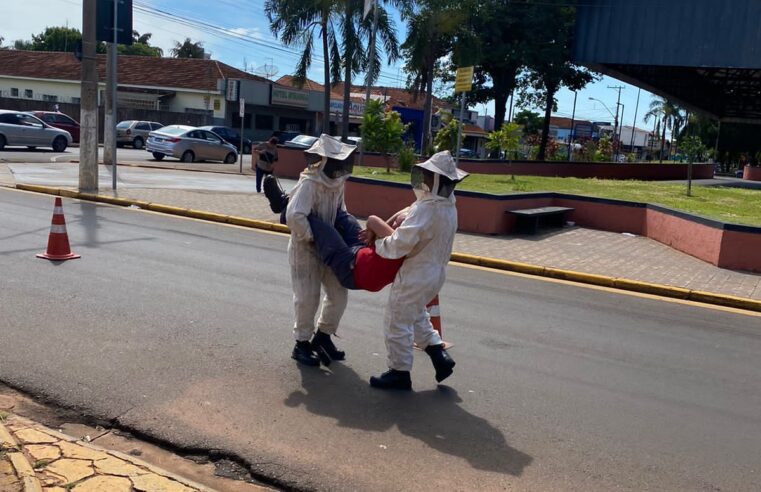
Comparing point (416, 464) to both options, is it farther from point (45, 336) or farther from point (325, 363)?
point (45, 336)

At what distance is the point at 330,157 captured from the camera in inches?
210

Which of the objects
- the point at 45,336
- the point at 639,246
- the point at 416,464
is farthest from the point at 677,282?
the point at 45,336

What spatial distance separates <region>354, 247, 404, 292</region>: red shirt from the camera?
510cm

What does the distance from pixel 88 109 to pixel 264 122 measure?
111ft

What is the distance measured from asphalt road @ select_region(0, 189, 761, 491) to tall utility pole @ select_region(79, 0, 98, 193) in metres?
7.15

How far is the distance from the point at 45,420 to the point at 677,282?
846cm

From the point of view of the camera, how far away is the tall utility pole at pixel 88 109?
51.2ft

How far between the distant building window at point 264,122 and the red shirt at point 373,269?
147ft

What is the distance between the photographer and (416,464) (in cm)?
415

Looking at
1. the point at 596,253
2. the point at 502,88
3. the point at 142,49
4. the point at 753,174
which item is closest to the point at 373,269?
the point at 596,253

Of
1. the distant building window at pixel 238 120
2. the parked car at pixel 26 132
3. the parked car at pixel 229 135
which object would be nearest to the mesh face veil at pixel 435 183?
the parked car at pixel 26 132

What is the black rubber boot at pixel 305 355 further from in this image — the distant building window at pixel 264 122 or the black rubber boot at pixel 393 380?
the distant building window at pixel 264 122

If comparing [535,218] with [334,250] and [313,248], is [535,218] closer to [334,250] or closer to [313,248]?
[313,248]

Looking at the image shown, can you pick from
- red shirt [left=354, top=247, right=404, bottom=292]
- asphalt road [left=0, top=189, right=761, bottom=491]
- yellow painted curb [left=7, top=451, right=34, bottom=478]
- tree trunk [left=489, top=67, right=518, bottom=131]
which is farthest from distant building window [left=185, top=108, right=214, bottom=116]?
yellow painted curb [left=7, top=451, right=34, bottom=478]
